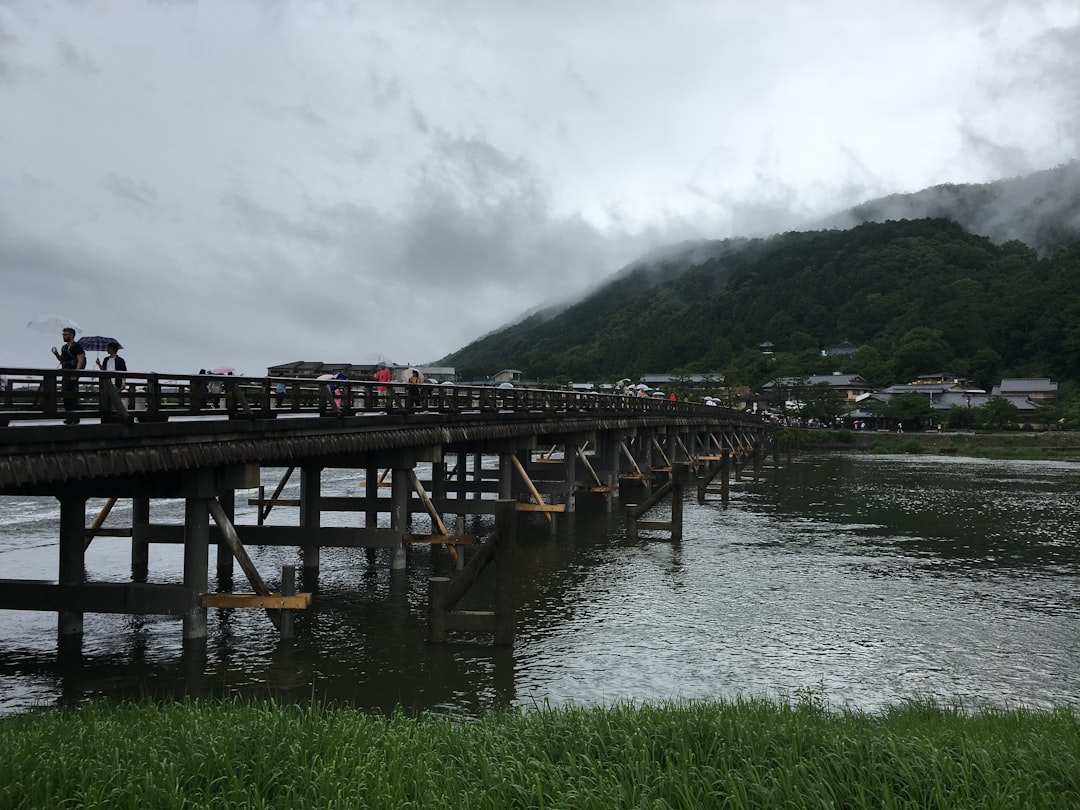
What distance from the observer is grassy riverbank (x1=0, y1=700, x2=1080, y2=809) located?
7840 mm

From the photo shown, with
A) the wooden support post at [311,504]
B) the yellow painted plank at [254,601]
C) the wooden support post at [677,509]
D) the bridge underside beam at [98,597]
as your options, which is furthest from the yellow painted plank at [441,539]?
the wooden support post at [677,509]

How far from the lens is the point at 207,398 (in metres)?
14.7

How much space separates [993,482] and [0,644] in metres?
51.3

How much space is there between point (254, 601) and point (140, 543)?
8429 mm

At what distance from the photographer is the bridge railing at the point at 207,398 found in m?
11.2

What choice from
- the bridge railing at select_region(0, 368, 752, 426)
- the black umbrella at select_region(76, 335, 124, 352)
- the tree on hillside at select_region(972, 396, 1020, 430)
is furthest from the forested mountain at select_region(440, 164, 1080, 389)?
the black umbrella at select_region(76, 335, 124, 352)

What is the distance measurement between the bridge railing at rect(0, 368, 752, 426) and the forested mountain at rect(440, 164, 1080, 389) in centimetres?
10748

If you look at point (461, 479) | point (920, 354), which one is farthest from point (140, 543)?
point (920, 354)

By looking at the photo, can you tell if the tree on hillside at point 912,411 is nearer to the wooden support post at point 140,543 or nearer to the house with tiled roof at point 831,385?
the house with tiled roof at point 831,385

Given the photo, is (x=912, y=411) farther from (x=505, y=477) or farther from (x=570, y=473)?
(x=505, y=477)

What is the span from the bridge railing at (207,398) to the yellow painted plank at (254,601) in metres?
2.71

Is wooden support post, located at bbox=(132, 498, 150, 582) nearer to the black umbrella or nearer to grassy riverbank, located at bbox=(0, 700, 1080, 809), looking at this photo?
the black umbrella

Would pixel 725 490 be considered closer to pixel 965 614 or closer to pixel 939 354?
pixel 965 614

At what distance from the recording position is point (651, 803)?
7.80 meters
